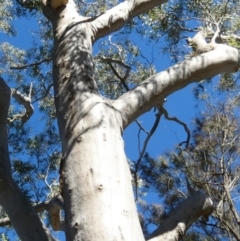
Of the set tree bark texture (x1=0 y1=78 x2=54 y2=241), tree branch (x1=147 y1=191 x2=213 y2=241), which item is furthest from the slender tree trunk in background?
tree branch (x1=147 y1=191 x2=213 y2=241)

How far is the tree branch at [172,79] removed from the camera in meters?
2.92

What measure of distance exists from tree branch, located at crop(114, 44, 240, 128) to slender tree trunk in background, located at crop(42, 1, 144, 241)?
0.47 feet

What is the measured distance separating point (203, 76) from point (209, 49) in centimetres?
41

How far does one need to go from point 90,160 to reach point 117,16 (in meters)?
1.88

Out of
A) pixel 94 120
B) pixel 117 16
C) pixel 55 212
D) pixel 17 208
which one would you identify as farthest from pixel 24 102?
pixel 94 120

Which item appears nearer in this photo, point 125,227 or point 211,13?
point 125,227

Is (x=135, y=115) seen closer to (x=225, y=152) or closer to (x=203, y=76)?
(x=203, y=76)

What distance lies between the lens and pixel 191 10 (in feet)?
22.5

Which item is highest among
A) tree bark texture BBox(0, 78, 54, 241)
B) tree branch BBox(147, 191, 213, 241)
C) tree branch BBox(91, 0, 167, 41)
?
tree branch BBox(91, 0, 167, 41)

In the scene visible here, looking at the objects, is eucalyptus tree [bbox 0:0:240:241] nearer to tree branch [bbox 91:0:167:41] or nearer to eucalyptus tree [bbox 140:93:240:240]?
tree branch [bbox 91:0:167:41]

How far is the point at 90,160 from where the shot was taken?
2.40 m

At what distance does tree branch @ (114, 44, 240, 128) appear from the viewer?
2920 millimetres

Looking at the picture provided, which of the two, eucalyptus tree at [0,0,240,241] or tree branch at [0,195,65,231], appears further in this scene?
tree branch at [0,195,65,231]

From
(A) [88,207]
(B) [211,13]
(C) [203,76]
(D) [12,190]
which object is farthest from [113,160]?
(B) [211,13]
